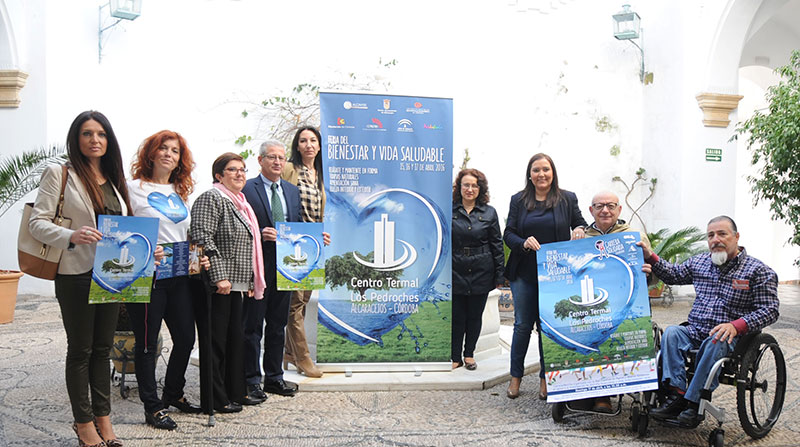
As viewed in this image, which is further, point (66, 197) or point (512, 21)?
point (512, 21)

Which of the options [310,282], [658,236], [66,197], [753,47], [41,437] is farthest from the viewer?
[753,47]

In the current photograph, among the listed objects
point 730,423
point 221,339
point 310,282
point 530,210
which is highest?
point 530,210

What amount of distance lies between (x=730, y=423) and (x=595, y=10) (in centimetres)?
779

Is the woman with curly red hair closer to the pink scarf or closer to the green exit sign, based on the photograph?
the pink scarf

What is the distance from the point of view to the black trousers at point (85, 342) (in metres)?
3.13

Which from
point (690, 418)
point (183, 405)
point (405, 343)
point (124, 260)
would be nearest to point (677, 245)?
point (405, 343)

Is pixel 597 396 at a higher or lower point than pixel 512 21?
lower

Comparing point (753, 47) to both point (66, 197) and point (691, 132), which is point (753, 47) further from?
point (66, 197)

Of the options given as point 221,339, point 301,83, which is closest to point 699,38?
point 301,83

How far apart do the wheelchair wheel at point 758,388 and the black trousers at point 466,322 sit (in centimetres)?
190

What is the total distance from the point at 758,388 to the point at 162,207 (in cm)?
331

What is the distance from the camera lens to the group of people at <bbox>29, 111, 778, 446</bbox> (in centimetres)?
319

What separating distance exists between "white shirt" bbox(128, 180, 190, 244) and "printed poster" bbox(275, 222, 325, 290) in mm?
658

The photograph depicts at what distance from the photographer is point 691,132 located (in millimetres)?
10008
